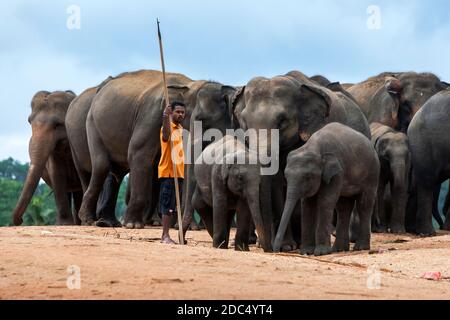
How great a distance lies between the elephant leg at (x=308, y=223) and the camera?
580 inches

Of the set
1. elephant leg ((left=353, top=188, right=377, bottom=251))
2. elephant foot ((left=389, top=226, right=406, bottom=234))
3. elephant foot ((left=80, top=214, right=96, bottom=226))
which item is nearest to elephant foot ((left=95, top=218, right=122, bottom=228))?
elephant foot ((left=80, top=214, right=96, bottom=226))

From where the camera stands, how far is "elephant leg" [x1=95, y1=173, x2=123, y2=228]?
20625 mm

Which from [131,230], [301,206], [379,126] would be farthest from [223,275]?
[379,126]

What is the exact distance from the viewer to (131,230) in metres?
18.2

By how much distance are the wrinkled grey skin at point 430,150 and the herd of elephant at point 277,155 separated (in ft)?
0.05

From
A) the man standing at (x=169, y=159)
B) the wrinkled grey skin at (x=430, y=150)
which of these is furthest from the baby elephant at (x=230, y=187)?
the wrinkled grey skin at (x=430, y=150)

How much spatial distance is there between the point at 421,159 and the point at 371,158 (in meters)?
4.68

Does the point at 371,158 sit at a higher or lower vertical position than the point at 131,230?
higher

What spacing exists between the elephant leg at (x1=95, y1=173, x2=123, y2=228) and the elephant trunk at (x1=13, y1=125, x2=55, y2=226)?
120cm

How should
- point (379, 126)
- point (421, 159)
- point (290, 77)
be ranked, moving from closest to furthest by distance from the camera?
point (290, 77)
point (421, 159)
point (379, 126)

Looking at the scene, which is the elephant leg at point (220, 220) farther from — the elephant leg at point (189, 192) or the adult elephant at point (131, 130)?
the adult elephant at point (131, 130)

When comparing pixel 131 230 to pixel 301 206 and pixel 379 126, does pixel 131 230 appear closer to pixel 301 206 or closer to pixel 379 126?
pixel 301 206

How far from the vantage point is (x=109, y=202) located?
21547 mm

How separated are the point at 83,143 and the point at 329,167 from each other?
29.2 feet
